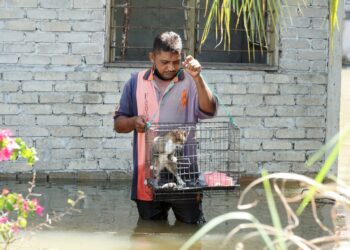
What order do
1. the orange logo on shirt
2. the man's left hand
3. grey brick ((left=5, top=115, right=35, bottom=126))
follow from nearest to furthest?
the man's left hand → the orange logo on shirt → grey brick ((left=5, top=115, right=35, bottom=126))

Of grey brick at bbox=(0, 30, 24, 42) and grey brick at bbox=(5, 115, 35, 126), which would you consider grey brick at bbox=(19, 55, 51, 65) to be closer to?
grey brick at bbox=(0, 30, 24, 42)

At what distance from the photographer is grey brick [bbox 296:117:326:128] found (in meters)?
9.88

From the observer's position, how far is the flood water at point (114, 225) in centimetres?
636

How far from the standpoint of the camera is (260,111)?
9.78 meters

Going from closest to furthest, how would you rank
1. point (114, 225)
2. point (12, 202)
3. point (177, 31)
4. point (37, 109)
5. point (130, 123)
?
point (12, 202) < point (130, 123) < point (114, 225) < point (37, 109) < point (177, 31)

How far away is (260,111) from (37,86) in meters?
2.62

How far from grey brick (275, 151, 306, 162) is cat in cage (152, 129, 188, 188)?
3.96 metres

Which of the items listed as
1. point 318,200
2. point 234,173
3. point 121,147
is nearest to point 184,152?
point 234,173

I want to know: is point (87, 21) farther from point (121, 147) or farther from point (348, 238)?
point (348, 238)

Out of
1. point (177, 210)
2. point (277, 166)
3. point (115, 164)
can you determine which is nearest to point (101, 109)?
point (115, 164)

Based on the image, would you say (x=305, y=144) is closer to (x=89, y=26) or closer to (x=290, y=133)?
(x=290, y=133)

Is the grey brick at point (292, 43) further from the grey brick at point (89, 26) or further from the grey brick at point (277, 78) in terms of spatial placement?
the grey brick at point (89, 26)

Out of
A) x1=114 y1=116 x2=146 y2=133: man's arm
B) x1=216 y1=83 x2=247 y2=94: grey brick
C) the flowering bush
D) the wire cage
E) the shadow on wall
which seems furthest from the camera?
the shadow on wall

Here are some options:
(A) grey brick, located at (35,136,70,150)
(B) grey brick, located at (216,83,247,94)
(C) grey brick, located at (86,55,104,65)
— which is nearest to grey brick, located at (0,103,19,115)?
(A) grey brick, located at (35,136,70,150)
